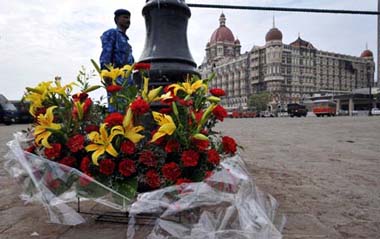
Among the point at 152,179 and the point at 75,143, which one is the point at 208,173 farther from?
the point at 75,143

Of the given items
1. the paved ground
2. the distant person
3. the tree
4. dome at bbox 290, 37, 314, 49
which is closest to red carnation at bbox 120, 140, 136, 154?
the paved ground

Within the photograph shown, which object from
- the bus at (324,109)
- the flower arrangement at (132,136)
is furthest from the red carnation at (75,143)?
the bus at (324,109)

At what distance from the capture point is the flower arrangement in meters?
2.26

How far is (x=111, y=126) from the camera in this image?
2303mm

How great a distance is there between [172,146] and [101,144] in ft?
1.47

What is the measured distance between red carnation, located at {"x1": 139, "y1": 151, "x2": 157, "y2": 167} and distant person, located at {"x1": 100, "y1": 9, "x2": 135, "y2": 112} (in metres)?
1.82

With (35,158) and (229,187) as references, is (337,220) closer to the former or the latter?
(229,187)

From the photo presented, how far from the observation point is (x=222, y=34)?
119 meters

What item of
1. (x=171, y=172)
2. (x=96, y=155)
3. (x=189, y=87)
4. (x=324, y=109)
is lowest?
(x=324, y=109)

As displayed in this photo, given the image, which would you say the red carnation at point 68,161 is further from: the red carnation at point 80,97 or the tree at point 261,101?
the tree at point 261,101

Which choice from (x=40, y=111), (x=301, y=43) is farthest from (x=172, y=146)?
(x=301, y=43)

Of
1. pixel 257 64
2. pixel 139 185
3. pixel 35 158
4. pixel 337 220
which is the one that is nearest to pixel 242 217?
pixel 139 185

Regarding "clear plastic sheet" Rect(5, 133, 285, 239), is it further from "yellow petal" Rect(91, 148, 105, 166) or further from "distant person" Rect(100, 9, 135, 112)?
"distant person" Rect(100, 9, 135, 112)

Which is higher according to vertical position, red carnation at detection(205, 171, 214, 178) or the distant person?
the distant person
